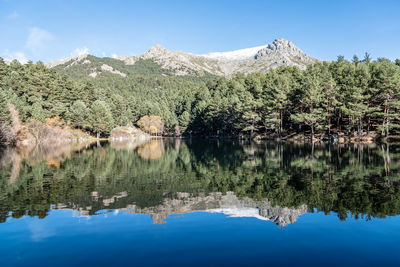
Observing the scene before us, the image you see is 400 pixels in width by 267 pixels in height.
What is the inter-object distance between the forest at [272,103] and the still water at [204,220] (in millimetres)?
52191

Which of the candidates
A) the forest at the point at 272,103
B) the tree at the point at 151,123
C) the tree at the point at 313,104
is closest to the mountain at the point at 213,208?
the forest at the point at 272,103

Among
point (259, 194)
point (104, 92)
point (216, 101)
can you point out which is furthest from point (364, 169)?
point (104, 92)

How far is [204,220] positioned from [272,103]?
81.9 metres

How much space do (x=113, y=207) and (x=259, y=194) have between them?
8.57 m

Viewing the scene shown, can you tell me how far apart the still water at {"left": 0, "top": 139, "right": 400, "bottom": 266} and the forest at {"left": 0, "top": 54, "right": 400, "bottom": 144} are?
52.2 metres

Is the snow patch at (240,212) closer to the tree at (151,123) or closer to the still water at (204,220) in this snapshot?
the still water at (204,220)

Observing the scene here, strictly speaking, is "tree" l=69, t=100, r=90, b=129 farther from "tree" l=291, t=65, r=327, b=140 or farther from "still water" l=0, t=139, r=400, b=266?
"still water" l=0, t=139, r=400, b=266

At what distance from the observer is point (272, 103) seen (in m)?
91.8

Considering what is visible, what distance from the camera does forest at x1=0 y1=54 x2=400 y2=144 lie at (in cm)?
6962

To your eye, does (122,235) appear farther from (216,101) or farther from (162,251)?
(216,101)

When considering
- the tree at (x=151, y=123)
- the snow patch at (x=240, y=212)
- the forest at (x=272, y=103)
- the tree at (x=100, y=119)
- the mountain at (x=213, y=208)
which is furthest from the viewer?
the tree at (x=151, y=123)

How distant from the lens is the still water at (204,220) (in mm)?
9836

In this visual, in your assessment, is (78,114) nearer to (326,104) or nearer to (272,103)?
(272,103)

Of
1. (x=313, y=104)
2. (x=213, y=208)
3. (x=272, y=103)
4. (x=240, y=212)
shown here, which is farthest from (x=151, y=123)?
(x=240, y=212)
